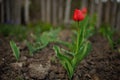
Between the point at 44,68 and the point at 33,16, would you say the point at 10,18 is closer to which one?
the point at 33,16

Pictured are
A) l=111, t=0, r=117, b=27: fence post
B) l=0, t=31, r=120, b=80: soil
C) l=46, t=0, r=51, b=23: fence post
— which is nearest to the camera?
l=0, t=31, r=120, b=80: soil

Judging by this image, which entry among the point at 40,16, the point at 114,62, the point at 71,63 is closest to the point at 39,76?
the point at 71,63

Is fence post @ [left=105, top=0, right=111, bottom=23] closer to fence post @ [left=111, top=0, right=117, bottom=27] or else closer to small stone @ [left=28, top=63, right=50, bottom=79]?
fence post @ [left=111, top=0, right=117, bottom=27]

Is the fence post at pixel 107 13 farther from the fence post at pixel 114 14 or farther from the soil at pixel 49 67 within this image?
the soil at pixel 49 67

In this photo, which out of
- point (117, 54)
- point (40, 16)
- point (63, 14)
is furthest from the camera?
point (40, 16)

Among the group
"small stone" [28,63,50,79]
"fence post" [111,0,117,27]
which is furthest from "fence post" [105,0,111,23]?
"small stone" [28,63,50,79]

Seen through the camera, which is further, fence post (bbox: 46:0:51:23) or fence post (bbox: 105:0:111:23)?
fence post (bbox: 46:0:51:23)
